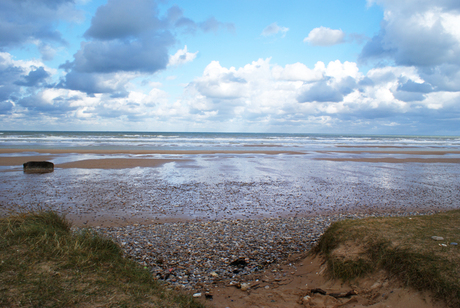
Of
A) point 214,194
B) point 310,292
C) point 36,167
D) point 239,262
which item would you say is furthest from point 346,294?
point 36,167

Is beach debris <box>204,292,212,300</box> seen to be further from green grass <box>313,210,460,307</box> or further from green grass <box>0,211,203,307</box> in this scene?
green grass <box>313,210,460,307</box>

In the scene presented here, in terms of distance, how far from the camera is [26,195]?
11.7 meters

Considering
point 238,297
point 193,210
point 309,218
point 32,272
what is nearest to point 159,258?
point 238,297

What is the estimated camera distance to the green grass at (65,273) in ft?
11.0

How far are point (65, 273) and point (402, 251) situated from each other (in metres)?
5.19

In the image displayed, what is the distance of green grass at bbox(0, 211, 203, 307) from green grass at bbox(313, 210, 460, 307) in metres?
2.85

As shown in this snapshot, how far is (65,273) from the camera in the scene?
12.6ft

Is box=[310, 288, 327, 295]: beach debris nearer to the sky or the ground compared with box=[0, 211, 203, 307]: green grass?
nearer to the ground

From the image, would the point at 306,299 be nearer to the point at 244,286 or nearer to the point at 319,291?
the point at 319,291

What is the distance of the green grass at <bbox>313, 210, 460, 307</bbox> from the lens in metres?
3.88

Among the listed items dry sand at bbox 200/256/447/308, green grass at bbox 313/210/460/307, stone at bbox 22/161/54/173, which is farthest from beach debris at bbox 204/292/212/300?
stone at bbox 22/161/54/173

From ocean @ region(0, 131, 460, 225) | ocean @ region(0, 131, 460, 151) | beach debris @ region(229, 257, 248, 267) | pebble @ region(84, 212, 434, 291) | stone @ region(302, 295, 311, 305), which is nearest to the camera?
stone @ region(302, 295, 311, 305)

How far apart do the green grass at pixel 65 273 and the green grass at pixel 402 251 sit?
9.35 feet

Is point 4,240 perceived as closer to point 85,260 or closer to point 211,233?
point 85,260
